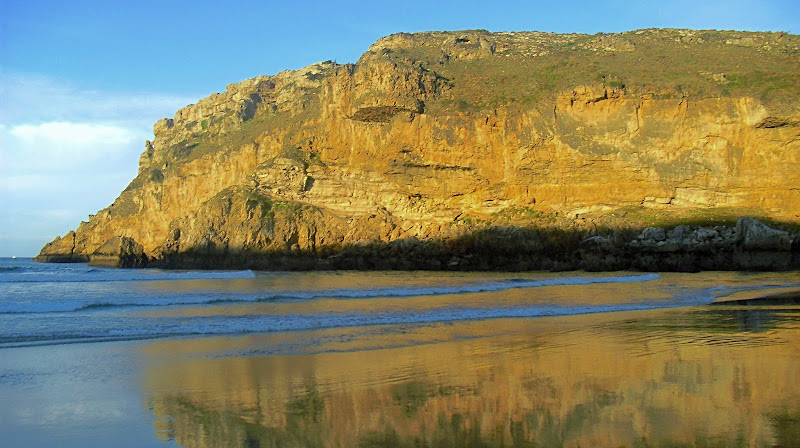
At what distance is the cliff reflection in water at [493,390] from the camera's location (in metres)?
5.19

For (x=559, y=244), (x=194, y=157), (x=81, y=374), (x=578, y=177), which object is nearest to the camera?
(x=81, y=374)

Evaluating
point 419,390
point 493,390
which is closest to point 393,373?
point 419,390

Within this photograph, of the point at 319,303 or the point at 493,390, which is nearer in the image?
the point at 493,390

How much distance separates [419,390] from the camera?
6.84m

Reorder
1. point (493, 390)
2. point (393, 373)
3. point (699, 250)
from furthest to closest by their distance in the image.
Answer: point (699, 250), point (393, 373), point (493, 390)

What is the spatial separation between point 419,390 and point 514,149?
29.7 metres

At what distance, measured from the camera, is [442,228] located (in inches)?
1384

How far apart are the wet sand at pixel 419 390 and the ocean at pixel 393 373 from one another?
0.03m

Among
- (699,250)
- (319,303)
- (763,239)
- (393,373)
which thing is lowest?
(393,373)

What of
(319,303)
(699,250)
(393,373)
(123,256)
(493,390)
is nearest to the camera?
(493,390)

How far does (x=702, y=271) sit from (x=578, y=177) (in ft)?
26.9

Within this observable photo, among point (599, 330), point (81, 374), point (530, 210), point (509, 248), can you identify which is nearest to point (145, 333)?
point (81, 374)

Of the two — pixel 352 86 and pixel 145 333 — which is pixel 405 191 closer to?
pixel 352 86

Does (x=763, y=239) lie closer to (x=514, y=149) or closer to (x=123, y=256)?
(x=514, y=149)
